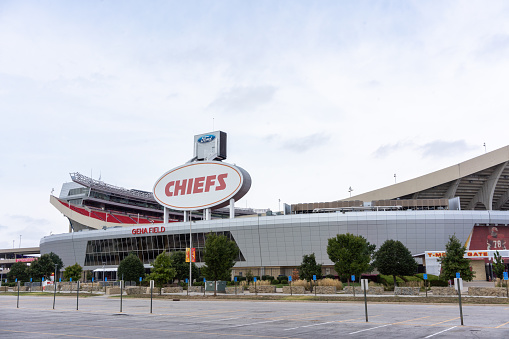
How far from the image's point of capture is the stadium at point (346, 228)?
7469 centimetres

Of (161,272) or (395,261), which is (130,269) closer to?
(161,272)

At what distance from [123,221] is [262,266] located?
222 feet

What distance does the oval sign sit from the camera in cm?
7825

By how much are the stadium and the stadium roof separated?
7.3 inches

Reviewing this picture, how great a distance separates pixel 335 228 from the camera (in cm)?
7606

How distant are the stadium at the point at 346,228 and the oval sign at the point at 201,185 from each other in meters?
1.53

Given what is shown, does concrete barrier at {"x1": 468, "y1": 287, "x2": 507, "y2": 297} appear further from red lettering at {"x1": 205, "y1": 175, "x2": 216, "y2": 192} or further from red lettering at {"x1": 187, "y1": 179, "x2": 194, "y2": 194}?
red lettering at {"x1": 187, "y1": 179, "x2": 194, "y2": 194}

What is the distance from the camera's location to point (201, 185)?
8250 cm

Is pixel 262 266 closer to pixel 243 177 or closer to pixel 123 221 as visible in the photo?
pixel 243 177

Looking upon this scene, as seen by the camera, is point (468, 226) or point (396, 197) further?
point (396, 197)

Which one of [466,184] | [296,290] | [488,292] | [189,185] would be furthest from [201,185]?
[466,184]

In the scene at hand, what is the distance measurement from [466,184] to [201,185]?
58.8 m

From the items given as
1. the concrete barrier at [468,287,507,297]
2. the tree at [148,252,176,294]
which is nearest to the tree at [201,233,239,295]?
the tree at [148,252,176,294]

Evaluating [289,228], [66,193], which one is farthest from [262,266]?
[66,193]
